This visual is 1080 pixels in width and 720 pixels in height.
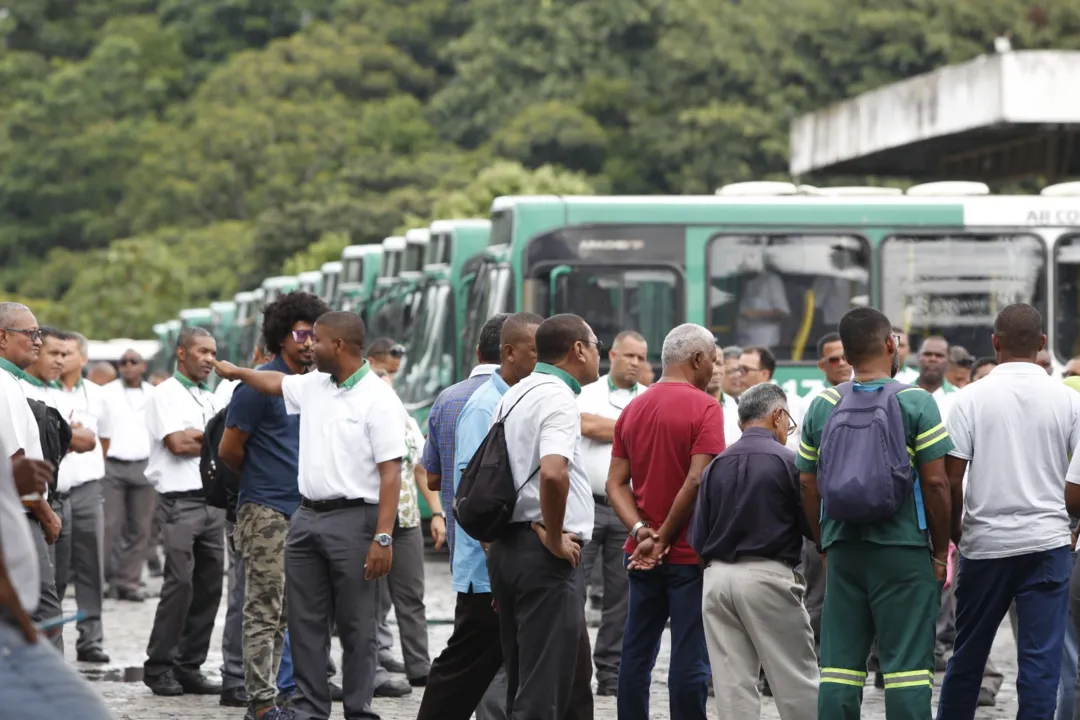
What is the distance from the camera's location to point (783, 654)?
7828 mm

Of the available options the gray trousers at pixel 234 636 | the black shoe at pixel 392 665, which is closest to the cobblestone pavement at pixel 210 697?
the gray trousers at pixel 234 636

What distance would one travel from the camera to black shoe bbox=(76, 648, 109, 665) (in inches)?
484

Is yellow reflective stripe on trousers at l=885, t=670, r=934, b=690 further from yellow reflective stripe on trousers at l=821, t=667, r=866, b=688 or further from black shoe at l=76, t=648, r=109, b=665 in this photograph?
black shoe at l=76, t=648, r=109, b=665

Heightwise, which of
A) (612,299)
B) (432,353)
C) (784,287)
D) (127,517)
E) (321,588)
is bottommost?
(127,517)

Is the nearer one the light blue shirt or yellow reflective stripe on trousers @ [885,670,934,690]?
yellow reflective stripe on trousers @ [885,670,934,690]

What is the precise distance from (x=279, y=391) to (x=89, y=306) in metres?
53.2

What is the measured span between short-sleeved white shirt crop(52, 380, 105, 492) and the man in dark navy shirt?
480 cm

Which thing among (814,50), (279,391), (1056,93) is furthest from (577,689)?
(814,50)

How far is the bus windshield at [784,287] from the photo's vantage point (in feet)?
61.1

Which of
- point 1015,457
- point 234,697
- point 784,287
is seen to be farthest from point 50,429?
point 784,287

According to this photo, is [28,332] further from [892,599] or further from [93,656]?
[892,599]

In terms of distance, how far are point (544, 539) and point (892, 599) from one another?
4.44 ft

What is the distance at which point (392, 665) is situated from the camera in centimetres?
1179

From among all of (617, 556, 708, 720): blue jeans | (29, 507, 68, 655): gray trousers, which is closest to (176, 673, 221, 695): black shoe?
(29, 507, 68, 655): gray trousers
